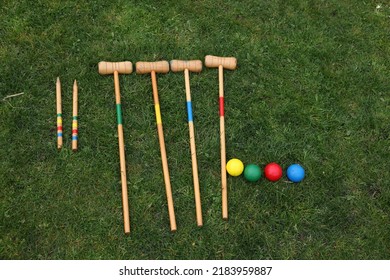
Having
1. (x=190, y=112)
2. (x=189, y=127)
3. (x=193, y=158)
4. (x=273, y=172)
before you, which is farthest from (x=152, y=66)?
(x=273, y=172)

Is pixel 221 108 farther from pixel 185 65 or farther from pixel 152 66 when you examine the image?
pixel 152 66

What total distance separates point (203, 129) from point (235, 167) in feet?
1.97

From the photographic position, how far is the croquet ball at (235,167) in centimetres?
432

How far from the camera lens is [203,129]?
4637mm

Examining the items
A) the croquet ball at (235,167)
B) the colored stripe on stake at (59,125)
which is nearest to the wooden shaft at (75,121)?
the colored stripe on stake at (59,125)

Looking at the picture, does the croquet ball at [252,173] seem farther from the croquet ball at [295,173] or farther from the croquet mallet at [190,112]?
the croquet mallet at [190,112]

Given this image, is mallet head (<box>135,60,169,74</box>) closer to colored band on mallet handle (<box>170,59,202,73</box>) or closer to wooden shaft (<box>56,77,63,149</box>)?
colored band on mallet handle (<box>170,59,202,73</box>)

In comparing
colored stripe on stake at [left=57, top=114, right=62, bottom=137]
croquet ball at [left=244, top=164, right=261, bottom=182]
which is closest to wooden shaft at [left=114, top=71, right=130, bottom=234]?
colored stripe on stake at [left=57, top=114, right=62, bottom=137]

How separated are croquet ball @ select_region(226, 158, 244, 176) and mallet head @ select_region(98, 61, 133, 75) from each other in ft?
5.09

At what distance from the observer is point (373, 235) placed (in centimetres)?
428

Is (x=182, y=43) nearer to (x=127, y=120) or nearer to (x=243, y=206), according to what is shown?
(x=127, y=120)

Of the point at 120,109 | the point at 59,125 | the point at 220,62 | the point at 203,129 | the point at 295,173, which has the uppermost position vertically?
the point at 220,62

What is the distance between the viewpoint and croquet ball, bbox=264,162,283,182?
4.32 meters

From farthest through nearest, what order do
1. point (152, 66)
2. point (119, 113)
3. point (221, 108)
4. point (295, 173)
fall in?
point (152, 66) < point (221, 108) < point (119, 113) < point (295, 173)
